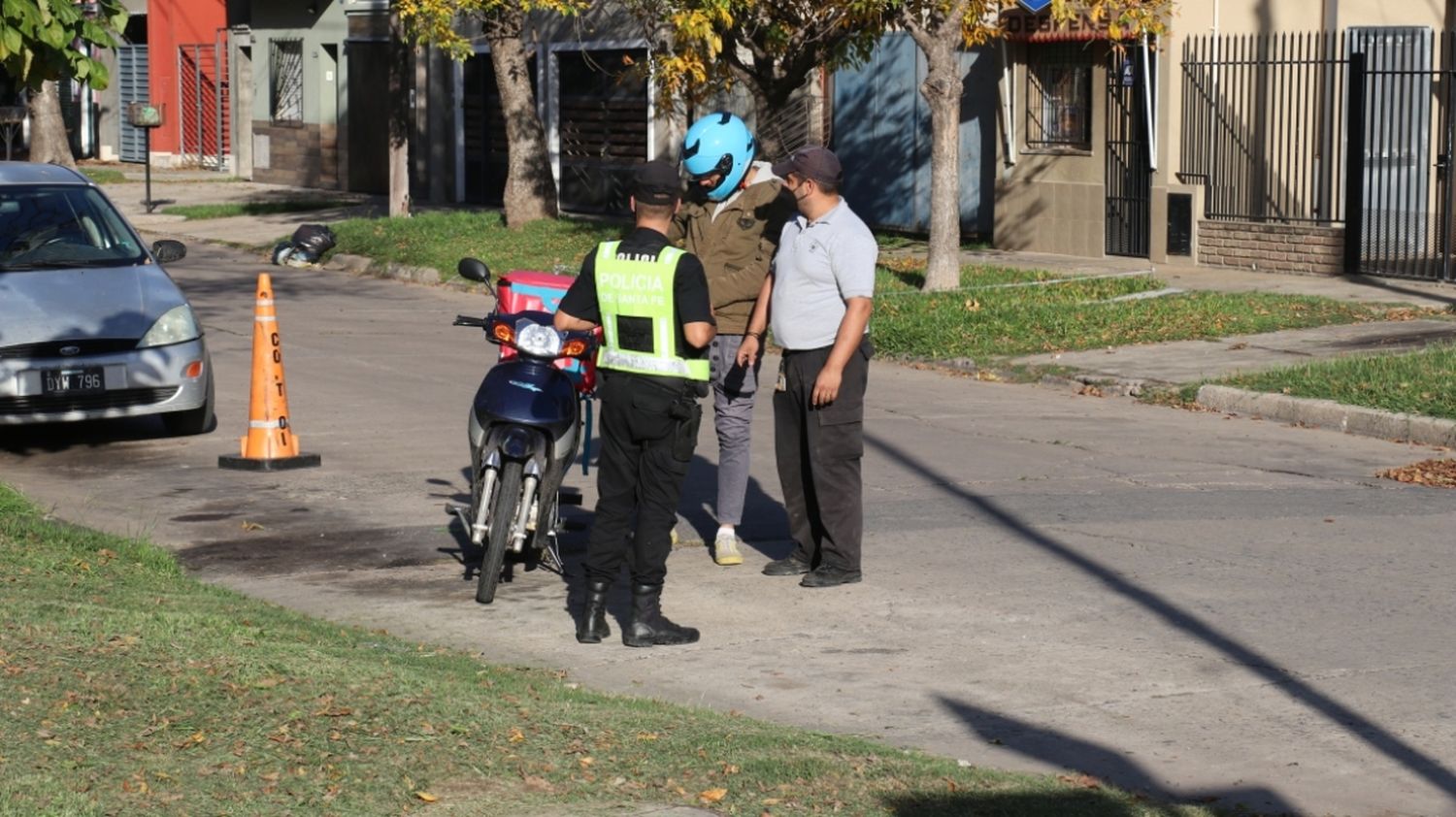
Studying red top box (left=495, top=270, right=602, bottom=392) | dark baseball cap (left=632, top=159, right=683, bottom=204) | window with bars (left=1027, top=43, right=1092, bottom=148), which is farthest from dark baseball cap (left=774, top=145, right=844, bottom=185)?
window with bars (left=1027, top=43, right=1092, bottom=148)

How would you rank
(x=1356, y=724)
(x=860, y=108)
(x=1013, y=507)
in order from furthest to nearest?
1. (x=860, y=108)
2. (x=1013, y=507)
3. (x=1356, y=724)

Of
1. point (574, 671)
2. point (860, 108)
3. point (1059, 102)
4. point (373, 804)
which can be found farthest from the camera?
point (860, 108)

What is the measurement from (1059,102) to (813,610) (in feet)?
53.0

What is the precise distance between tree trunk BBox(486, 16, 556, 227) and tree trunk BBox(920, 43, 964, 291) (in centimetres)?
752

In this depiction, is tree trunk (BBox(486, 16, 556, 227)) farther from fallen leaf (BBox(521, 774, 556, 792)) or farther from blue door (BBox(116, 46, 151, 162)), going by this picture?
blue door (BBox(116, 46, 151, 162))

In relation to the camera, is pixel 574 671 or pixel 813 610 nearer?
pixel 574 671

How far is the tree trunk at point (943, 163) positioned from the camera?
1880 cm

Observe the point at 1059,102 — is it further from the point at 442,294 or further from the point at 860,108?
the point at 442,294

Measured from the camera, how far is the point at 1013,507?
396 inches

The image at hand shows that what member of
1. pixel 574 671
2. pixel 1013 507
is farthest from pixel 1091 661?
pixel 1013 507

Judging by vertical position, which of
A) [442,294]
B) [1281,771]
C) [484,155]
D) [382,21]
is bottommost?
[1281,771]

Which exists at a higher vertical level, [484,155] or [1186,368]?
[484,155]

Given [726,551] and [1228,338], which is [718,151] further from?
[1228,338]

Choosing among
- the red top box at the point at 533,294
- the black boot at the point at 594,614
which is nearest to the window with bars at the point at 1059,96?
the red top box at the point at 533,294
